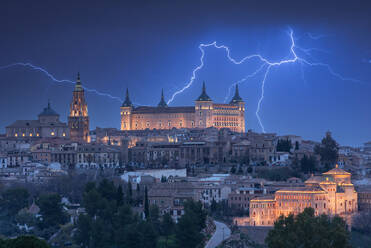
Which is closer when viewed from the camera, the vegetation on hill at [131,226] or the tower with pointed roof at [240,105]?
the vegetation on hill at [131,226]

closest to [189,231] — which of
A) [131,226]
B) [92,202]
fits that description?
[131,226]

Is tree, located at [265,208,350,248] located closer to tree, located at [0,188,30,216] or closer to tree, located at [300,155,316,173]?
tree, located at [0,188,30,216]

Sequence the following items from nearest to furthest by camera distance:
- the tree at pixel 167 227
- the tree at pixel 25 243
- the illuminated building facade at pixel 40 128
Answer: the tree at pixel 25 243, the tree at pixel 167 227, the illuminated building facade at pixel 40 128

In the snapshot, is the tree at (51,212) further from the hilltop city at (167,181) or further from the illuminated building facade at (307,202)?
the illuminated building facade at (307,202)

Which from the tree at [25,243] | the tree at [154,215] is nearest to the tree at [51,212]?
the tree at [154,215]

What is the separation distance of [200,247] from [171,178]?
1528 centimetres

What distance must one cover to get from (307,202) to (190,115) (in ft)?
162

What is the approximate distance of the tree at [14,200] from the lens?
190 ft

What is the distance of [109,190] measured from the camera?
186 feet

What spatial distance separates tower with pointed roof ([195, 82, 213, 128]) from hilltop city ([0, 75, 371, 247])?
281 inches

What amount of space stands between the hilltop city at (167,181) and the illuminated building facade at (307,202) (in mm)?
59

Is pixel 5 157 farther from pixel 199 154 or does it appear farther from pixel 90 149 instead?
pixel 199 154

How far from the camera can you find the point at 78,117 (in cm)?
9369

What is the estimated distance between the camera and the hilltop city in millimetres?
52562
